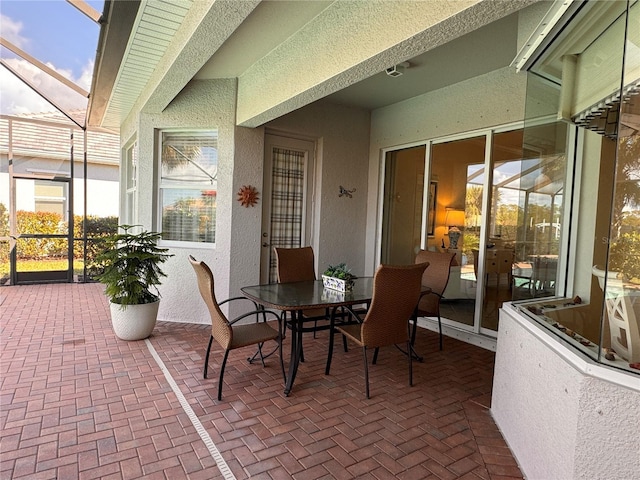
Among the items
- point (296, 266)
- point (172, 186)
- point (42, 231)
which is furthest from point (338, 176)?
point (42, 231)

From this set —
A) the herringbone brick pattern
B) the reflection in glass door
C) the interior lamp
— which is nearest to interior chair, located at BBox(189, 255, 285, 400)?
the herringbone brick pattern

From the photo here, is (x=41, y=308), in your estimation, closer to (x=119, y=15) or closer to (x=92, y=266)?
(x=92, y=266)

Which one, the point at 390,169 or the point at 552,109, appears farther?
the point at 390,169

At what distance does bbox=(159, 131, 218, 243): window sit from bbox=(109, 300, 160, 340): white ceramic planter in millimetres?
1115

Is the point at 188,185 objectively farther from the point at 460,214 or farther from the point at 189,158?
the point at 460,214

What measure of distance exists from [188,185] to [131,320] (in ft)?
5.80

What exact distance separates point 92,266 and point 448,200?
6.21 m

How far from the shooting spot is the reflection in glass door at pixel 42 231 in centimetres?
655

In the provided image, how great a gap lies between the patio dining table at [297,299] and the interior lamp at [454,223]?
165cm

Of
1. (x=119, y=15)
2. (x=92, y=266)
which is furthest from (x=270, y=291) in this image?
(x=92, y=266)

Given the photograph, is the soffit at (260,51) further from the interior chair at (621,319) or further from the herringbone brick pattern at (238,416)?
the herringbone brick pattern at (238,416)

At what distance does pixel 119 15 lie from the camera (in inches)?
115

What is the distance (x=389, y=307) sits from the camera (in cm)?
275

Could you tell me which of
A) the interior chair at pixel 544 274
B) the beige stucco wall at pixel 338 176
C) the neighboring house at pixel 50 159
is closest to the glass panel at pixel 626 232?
the interior chair at pixel 544 274
